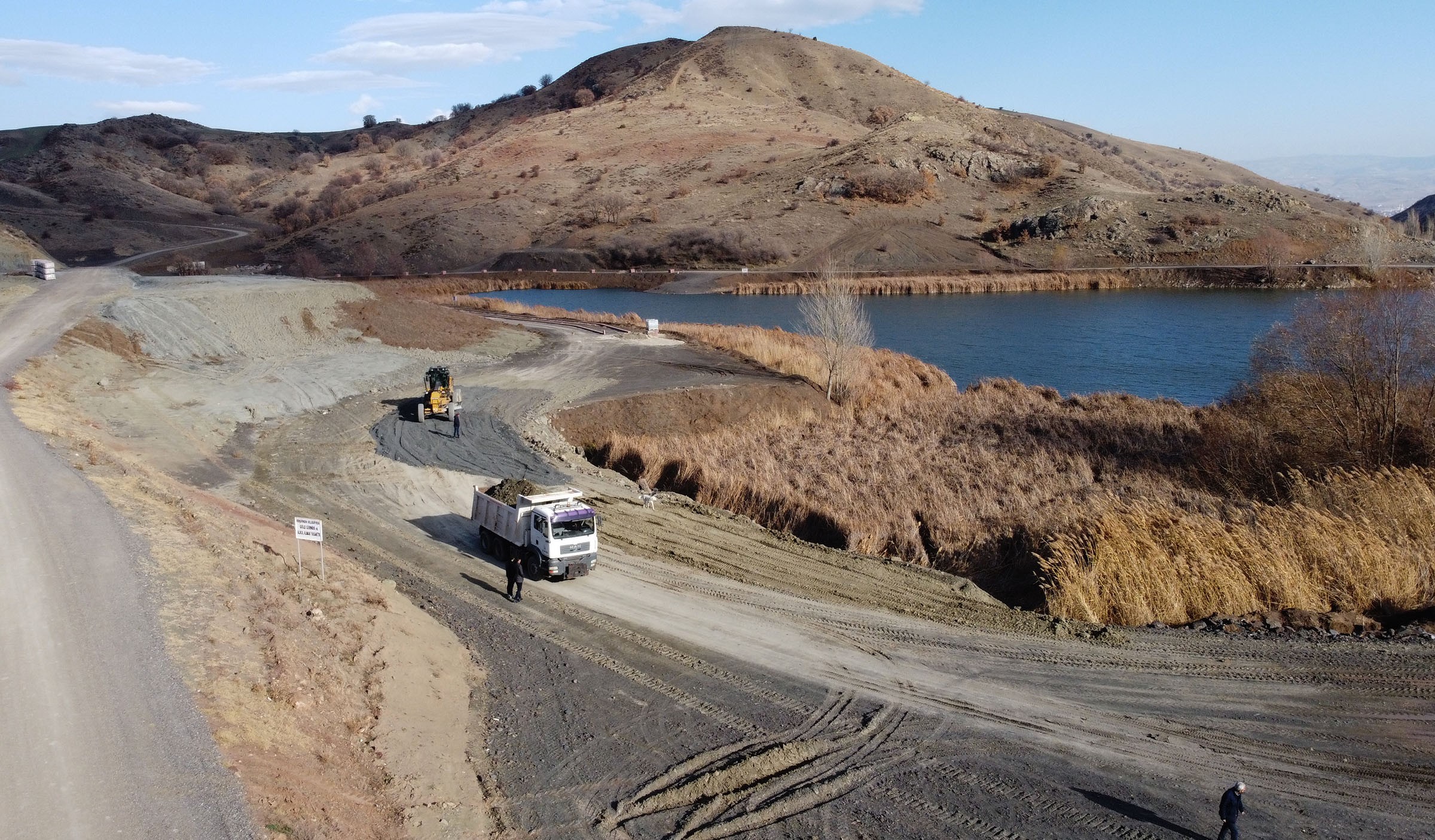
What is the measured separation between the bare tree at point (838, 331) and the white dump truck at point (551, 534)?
870 inches

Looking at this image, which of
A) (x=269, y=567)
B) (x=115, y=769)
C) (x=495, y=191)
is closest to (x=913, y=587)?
(x=269, y=567)

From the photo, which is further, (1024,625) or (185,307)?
(185,307)

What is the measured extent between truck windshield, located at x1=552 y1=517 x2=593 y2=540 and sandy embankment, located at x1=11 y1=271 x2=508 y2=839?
3.12 metres

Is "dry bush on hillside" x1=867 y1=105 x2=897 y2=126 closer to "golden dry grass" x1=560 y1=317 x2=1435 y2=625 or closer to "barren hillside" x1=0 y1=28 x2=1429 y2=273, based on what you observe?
"barren hillside" x1=0 y1=28 x2=1429 y2=273

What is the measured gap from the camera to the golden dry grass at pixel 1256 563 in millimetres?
17156

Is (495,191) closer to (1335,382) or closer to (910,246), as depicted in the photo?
(910,246)

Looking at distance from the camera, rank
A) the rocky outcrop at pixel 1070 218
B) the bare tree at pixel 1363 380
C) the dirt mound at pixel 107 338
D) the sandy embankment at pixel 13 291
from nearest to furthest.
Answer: the bare tree at pixel 1363 380, the dirt mound at pixel 107 338, the sandy embankment at pixel 13 291, the rocky outcrop at pixel 1070 218

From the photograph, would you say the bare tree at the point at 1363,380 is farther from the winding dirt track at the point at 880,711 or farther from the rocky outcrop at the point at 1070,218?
the rocky outcrop at the point at 1070,218

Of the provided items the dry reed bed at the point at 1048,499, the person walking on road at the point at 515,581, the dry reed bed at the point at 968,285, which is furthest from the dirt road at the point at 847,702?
the dry reed bed at the point at 968,285

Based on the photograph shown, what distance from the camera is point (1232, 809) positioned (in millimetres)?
10641

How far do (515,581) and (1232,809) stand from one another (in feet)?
42.2

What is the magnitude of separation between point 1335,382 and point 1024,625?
52.6 ft

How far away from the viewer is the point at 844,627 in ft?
57.3

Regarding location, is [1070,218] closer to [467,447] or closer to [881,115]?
[881,115]
